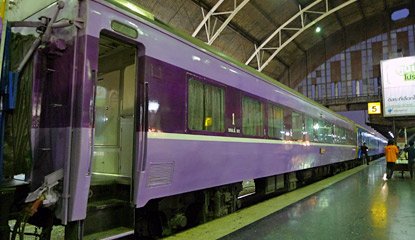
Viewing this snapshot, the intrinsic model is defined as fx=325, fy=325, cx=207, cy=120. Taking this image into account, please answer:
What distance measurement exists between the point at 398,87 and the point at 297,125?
44.2 ft

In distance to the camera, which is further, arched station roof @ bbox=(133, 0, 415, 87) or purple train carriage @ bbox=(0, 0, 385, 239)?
arched station roof @ bbox=(133, 0, 415, 87)

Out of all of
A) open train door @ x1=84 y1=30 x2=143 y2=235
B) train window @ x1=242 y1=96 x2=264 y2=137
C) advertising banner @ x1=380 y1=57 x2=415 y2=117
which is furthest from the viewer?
advertising banner @ x1=380 y1=57 x2=415 y2=117

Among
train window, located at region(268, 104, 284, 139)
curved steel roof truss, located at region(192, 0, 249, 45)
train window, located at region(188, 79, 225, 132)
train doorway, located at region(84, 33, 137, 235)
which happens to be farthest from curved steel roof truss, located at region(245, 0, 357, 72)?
train doorway, located at region(84, 33, 137, 235)

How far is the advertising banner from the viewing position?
62.8 feet

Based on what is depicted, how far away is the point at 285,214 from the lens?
655 cm

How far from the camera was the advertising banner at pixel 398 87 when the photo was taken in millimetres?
19156

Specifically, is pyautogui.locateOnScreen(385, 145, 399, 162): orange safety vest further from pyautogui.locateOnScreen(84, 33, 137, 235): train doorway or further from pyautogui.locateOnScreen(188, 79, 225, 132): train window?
pyautogui.locateOnScreen(84, 33, 137, 235): train doorway

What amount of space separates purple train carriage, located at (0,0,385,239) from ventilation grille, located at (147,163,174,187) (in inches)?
0.5

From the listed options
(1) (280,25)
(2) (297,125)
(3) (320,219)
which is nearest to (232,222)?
(3) (320,219)

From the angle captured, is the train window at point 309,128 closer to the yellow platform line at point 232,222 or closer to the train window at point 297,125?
the train window at point 297,125

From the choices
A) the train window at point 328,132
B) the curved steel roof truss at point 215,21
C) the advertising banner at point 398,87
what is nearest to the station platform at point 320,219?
the train window at point 328,132

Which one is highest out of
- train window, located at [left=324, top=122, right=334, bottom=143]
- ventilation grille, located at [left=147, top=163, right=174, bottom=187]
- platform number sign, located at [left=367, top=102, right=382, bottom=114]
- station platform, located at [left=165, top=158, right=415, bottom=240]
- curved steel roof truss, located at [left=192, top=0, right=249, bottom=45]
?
curved steel roof truss, located at [left=192, top=0, right=249, bottom=45]

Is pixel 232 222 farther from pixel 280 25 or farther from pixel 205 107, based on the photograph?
pixel 280 25

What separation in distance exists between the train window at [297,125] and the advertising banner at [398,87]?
12289 millimetres
